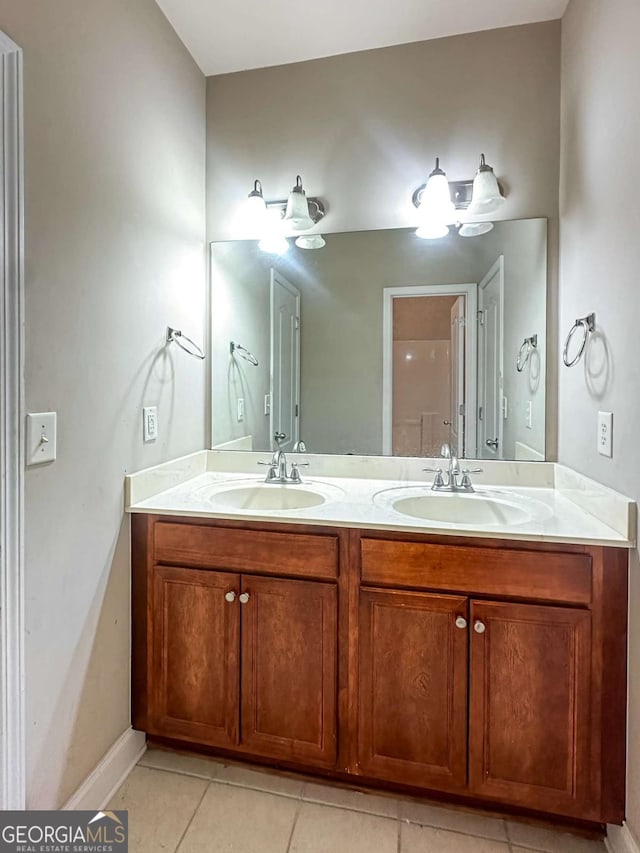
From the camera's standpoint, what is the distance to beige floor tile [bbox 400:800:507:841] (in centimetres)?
128

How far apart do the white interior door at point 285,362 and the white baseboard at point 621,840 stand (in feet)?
5.05

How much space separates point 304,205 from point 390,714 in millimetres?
1821

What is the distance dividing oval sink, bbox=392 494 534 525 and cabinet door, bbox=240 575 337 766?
1.42 feet

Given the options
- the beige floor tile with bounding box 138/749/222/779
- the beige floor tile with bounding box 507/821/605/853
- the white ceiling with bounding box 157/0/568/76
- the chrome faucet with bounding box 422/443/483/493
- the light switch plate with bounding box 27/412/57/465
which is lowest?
the beige floor tile with bounding box 507/821/605/853

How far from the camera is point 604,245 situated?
132cm

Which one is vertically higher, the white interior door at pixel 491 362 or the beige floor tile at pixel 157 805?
the white interior door at pixel 491 362

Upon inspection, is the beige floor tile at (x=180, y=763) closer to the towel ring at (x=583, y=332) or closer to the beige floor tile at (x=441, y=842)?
the beige floor tile at (x=441, y=842)

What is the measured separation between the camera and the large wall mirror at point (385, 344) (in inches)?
69.7

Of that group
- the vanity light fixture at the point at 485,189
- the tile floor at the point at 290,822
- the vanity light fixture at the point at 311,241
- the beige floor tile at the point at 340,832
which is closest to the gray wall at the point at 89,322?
the tile floor at the point at 290,822

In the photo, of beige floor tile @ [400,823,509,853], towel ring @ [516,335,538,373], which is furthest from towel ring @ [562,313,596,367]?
beige floor tile @ [400,823,509,853]

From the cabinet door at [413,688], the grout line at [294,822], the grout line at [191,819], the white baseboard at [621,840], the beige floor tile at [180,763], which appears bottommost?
the grout line at [294,822]

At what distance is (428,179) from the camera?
174cm

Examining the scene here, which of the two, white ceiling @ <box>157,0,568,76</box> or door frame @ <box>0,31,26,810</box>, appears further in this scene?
white ceiling @ <box>157,0,568,76</box>

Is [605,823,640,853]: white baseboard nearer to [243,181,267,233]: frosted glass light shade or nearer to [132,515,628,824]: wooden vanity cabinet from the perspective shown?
[132,515,628,824]: wooden vanity cabinet
